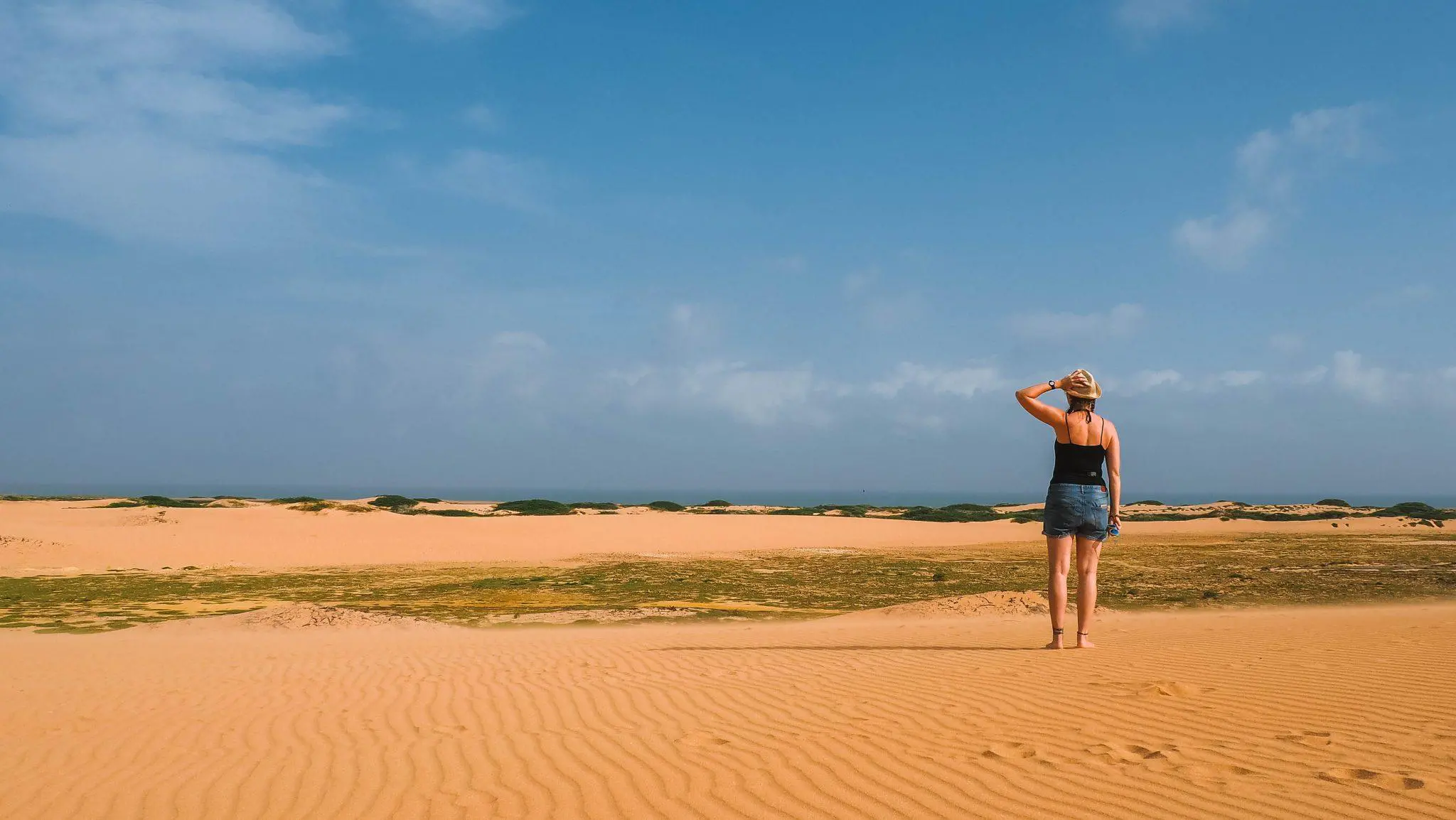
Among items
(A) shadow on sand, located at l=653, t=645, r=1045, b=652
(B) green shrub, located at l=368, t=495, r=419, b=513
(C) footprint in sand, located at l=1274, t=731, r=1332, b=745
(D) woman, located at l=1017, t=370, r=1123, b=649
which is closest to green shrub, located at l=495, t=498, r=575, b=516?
(B) green shrub, located at l=368, t=495, r=419, b=513

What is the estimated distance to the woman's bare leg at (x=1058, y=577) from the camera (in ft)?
29.1

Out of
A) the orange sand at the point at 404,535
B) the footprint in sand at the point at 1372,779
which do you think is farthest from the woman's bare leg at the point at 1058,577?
the orange sand at the point at 404,535

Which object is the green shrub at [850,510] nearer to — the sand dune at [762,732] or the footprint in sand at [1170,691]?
the sand dune at [762,732]

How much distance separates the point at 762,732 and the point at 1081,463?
4395 mm

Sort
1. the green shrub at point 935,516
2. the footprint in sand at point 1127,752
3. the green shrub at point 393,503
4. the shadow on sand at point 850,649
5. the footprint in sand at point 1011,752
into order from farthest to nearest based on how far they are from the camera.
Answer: the green shrub at point 935,516
the green shrub at point 393,503
the shadow on sand at point 850,649
the footprint in sand at point 1011,752
the footprint in sand at point 1127,752

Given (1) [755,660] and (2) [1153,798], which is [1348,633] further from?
(2) [1153,798]

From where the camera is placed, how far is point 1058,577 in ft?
29.6

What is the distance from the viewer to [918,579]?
2236 cm

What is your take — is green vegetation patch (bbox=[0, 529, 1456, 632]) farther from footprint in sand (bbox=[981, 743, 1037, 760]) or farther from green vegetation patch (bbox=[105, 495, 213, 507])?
green vegetation patch (bbox=[105, 495, 213, 507])

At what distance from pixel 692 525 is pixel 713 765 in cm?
3828

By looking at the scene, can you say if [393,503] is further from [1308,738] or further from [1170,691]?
[1308,738]

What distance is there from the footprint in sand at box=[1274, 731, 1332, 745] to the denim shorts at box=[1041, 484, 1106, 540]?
3.37m

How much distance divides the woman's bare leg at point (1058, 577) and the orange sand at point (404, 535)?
2356 centimetres

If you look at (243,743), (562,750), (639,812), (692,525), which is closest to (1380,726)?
(639,812)
